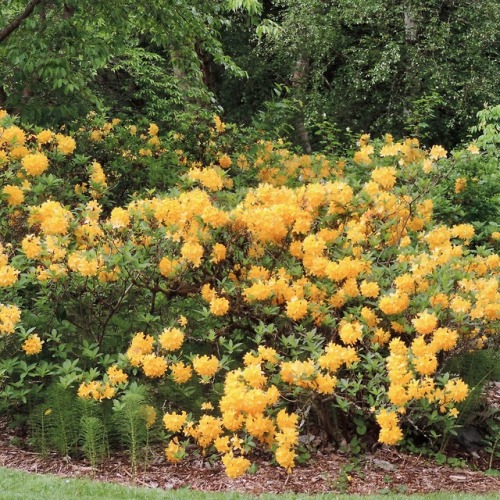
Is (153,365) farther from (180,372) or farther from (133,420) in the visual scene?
(133,420)

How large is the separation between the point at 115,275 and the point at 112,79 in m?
12.0

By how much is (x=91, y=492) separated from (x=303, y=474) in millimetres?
1231

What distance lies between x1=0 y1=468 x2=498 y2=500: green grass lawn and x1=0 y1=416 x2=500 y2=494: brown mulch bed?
0.71 ft

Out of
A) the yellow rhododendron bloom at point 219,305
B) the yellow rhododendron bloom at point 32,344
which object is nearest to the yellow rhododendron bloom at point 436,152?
the yellow rhododendron bloom at point 219,305

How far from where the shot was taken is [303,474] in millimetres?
4492

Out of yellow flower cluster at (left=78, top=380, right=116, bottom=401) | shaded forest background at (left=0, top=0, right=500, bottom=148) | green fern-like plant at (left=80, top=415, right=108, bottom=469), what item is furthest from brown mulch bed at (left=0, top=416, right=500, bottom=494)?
shaded forest background at (left=0, top=0, right=500, bottom=148)

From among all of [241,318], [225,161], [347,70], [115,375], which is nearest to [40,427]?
[115,375]

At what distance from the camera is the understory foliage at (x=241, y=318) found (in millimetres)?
4340

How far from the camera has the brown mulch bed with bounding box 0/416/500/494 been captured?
436 cm

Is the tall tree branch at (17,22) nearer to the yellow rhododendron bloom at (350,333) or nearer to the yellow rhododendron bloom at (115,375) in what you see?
the yellow rhododendron bloom at (115,375)

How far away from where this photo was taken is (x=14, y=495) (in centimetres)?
381

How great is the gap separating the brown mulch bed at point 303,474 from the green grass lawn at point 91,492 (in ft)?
0.71

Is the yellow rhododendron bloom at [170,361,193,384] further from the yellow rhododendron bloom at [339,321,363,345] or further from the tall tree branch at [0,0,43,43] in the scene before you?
the tall tree branch at [0,0,43,43]

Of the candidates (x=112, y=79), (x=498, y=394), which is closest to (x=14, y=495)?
(x=498, y=394)
